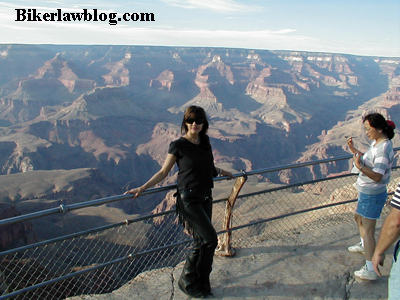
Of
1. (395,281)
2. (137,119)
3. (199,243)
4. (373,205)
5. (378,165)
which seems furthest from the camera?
(137,119)

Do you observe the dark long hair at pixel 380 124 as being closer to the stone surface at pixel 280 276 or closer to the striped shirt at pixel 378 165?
the striped shirt at pixel 378 165

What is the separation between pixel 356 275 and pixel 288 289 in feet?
3.13

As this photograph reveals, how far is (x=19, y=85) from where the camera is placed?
3548 inches

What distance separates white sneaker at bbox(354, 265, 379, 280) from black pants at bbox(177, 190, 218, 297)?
1.96 metres

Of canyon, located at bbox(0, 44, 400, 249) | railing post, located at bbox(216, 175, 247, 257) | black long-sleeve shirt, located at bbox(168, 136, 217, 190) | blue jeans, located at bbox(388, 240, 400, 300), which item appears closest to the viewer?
blue jeans, located at bbox(388, 240, 400, 300)

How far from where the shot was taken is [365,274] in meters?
3.94

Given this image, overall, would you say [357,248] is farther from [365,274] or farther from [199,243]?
[199,243]

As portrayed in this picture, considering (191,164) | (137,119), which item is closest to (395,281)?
(191,164)

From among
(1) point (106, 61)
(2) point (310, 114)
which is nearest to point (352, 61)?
(2) point (310, 114)

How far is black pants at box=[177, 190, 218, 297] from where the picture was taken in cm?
344

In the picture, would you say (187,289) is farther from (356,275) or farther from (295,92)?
(295,92)

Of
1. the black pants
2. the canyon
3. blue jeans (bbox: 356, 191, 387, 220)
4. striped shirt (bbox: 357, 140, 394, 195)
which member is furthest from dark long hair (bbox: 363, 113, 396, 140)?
the canyon

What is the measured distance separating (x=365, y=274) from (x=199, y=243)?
2.20 m

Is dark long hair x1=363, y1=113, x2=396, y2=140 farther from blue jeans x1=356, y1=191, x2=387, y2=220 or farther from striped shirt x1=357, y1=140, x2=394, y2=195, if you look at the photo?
blue jeans x1=356, y1=191, x2=387, y2=220
